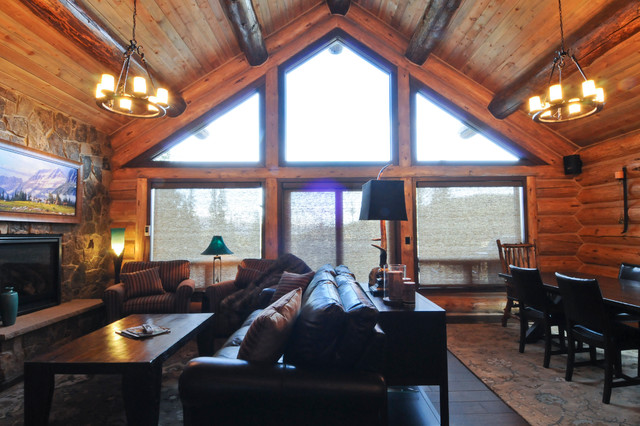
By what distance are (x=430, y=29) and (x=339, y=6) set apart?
1.63 m

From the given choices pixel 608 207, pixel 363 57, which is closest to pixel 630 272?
pixel 608 207

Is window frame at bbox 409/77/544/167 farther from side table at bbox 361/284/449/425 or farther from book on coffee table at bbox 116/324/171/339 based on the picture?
book on coffee table at bbox 116/324/171/339

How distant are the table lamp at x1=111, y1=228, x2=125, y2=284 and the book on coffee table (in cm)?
228

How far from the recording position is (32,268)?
3875mm

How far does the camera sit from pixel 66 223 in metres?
4.36

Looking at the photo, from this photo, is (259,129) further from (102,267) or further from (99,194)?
(102,267)

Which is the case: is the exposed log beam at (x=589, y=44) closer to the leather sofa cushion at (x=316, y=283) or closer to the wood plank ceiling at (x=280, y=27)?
the wood plank ceiling at (x=280, y=27)

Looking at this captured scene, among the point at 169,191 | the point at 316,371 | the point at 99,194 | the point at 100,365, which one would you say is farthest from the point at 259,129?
the point at 316,371

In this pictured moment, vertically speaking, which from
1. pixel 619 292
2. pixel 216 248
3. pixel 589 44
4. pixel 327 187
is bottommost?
pixel 619 292

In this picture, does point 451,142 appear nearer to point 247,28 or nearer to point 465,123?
point 465,123

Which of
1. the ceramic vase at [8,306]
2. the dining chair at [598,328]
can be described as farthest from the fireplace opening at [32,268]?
the dining chair at [598,328]

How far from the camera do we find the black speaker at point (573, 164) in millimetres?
5254

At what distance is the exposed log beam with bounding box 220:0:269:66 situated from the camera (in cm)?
415

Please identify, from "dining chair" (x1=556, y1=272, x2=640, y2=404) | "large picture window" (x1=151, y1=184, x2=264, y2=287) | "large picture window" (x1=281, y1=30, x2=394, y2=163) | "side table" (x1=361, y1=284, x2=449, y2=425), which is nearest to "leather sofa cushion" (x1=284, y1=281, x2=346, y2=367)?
"side table" (x1=361, y1=284, x2=449, y2=425)
